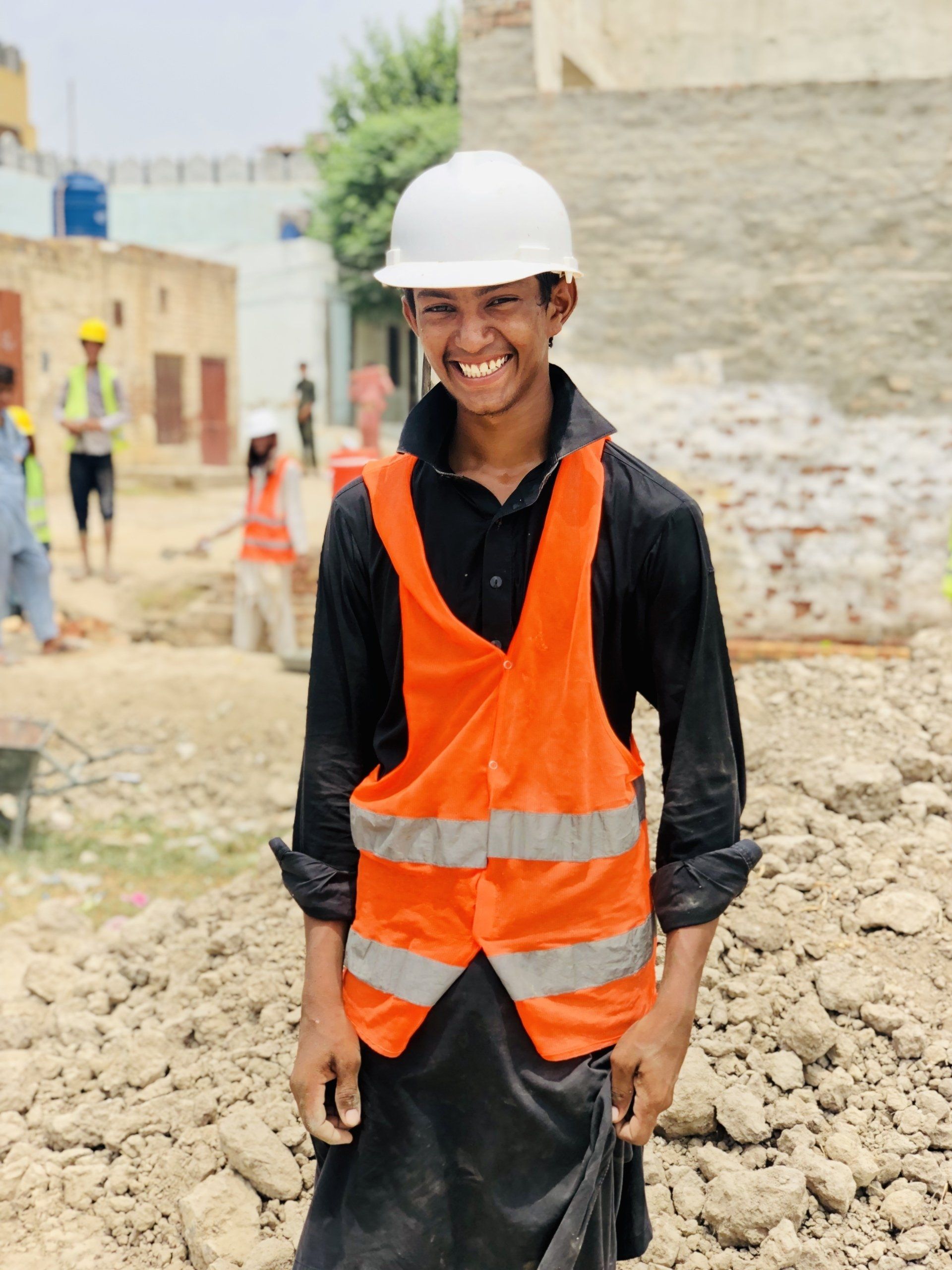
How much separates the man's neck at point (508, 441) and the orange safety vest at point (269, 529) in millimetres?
6018

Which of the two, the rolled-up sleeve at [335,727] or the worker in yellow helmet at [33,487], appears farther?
the worker in yellow helmet at [33,487]

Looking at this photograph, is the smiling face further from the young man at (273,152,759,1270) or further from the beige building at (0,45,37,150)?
the beige building at (0,45,37,150)

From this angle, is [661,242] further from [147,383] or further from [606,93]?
[147,383]

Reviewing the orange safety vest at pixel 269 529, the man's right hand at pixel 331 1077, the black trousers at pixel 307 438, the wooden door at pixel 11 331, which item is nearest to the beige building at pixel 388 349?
the black trousers at pixel 307 438

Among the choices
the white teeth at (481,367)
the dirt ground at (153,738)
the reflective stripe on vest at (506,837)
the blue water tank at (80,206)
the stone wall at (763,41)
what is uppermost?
the blue water tank at (80,206)

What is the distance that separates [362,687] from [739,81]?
8.02 meters

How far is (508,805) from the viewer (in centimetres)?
170

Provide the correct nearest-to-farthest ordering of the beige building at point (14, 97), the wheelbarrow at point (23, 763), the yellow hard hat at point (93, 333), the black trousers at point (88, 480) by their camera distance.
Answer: the wheelbarrow at point (23, 763) < the yellow hard hat at point (93, 333) < the black trousers at point (88, 480) < the beige building at point (14, 97)

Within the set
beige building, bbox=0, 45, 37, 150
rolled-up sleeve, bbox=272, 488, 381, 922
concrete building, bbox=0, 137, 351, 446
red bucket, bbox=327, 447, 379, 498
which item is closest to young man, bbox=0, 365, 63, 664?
red bucket, bbox=327, 447, 379, 498

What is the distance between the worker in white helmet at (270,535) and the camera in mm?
7621

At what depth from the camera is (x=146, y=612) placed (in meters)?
9.83

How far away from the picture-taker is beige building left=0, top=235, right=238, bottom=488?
17.3 meters

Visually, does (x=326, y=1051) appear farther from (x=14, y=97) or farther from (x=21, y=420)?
(x=14, y=97)

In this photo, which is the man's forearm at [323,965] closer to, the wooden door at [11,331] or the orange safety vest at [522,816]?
the orange safety vest at [522,816]
